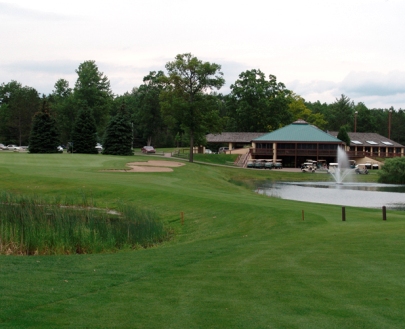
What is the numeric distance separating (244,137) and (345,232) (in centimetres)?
8183

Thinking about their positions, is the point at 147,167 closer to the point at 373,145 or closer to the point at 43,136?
the point at 43,136

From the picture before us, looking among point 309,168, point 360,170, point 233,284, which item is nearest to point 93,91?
point 309,168

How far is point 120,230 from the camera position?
19.5m

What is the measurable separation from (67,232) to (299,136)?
73.0 metres

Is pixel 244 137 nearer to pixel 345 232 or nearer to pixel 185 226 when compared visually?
pixel 185 226

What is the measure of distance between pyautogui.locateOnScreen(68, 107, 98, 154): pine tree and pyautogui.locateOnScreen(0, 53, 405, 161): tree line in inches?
6.0

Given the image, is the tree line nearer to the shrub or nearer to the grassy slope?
the shrub

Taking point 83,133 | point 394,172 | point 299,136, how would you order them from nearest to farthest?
1. point 394,172
2. point 83,133
3. point 299,136

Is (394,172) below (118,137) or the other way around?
below

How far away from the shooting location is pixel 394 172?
2527 inches

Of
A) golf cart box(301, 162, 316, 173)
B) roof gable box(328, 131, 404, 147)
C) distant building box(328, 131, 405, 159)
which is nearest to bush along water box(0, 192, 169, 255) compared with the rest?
golf cart box(301, 162, 316, 173)

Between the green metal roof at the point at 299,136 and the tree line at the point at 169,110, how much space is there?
8.71 metres

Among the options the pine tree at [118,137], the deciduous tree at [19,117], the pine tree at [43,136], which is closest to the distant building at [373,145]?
the pine tree at [118,137]

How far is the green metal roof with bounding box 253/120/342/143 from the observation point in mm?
86188
